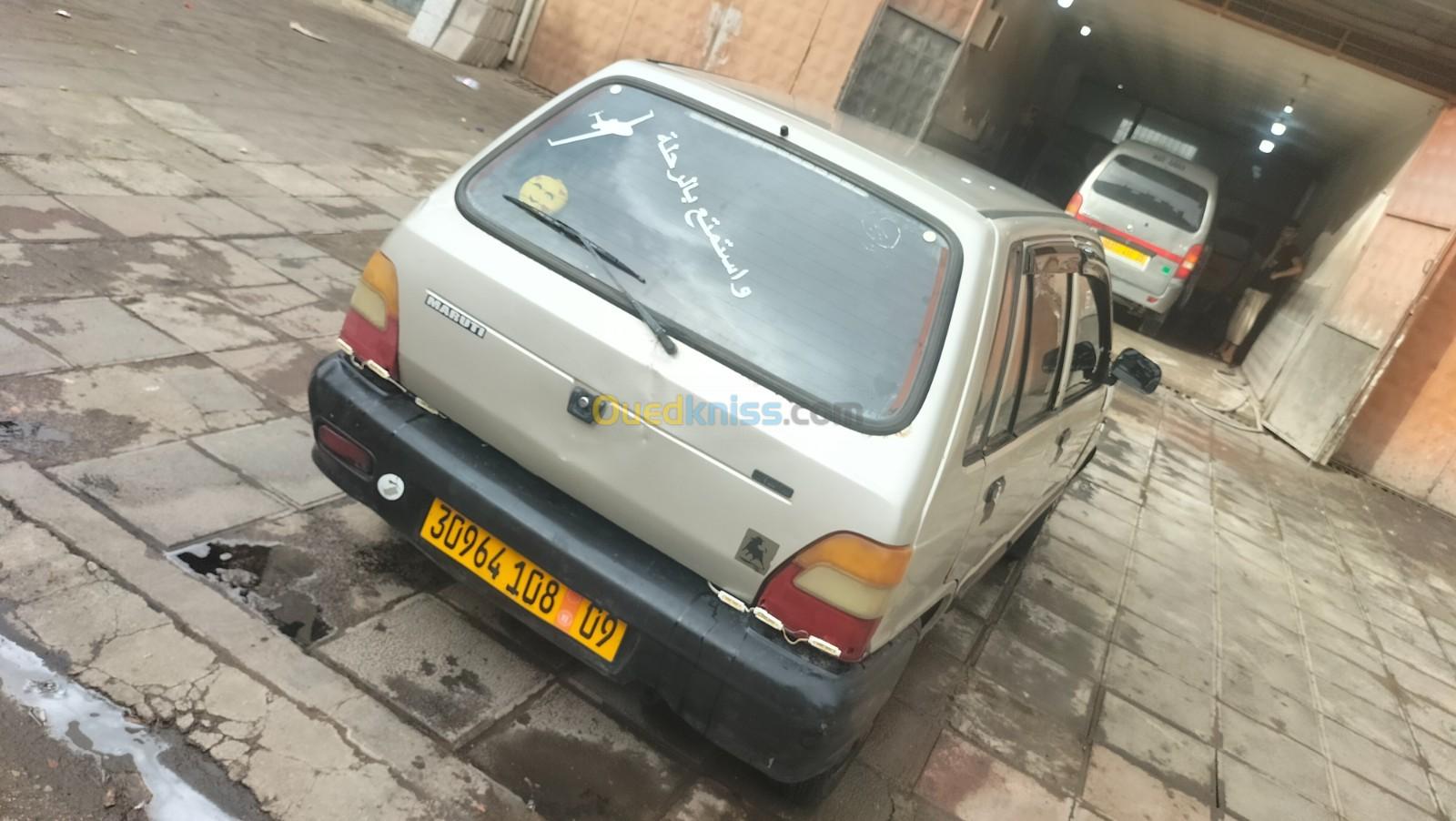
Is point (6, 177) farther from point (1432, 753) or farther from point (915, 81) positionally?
point (915, 81)

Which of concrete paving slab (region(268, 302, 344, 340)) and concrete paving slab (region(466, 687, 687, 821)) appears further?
concrete paving slab (region(268, 302, 344, 340))

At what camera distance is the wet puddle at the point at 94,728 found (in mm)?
2188

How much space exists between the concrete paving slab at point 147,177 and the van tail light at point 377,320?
3.05 metres

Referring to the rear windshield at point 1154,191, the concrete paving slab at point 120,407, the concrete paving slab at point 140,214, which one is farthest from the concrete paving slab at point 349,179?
the rear windshield at point 1154,191

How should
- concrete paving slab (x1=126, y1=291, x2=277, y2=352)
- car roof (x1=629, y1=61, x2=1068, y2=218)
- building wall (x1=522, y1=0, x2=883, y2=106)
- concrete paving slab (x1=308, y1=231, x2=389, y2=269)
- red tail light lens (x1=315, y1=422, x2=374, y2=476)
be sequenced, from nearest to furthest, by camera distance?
red tail light lens (x1=315, y1=422, x2=374, y2=476) → car roof (x1=629, y1=61, x2=1068, y2=218) → concrete paving slab (x1=126, y1=291, x2=277, y2=352) → concrete paving slab (x1=308, y1=231, x2=389, y2=269) → building wall (x1=522, y1=0, x2=883, y2=106)

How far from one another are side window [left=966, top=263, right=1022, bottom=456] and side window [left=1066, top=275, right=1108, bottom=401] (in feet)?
2.79

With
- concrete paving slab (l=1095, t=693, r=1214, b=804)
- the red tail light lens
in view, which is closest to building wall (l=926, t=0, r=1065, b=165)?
concrete paving slab (l=1095, t=693, r=1214, b=804)

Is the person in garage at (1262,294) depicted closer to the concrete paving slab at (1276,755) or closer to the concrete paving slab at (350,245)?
the concrete paving slab at (1276,755)

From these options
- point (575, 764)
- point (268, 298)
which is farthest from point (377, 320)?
point (268, 298)

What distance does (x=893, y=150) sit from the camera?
3209 mm

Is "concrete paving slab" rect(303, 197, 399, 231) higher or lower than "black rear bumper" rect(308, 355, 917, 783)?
lower

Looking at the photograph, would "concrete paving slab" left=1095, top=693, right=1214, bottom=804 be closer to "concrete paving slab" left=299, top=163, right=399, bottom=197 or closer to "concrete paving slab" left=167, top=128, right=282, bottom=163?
"concrete paving slab" left=299, top=163, right=399, bottom=197

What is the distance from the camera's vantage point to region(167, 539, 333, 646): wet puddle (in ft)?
9.27

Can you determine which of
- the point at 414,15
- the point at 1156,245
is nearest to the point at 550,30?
the point at 414,15
